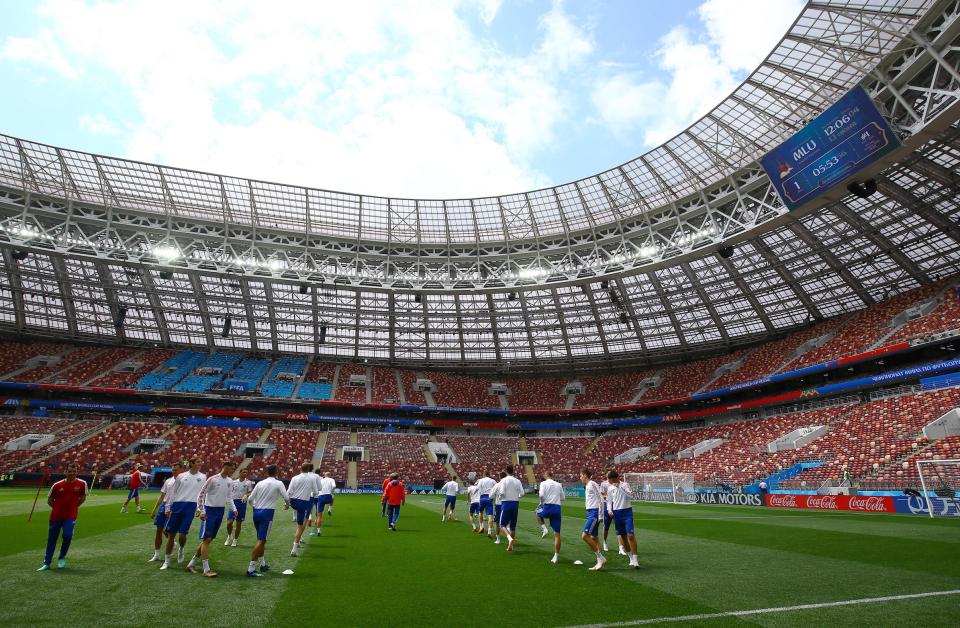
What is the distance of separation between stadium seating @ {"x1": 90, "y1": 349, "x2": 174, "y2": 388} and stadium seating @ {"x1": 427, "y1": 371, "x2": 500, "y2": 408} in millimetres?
27604

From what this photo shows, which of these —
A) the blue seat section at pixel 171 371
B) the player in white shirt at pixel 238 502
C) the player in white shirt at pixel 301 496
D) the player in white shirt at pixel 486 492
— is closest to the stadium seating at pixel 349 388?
the blue seat section at pixel 171 371

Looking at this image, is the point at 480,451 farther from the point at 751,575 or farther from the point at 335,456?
the point at 751,575

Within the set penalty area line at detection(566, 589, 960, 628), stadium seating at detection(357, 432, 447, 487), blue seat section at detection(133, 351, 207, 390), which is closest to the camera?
penalty area line at detection(566, 589, 960, 628)

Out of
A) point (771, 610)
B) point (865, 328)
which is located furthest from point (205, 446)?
point (865, 328)

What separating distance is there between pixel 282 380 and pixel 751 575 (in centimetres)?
5096

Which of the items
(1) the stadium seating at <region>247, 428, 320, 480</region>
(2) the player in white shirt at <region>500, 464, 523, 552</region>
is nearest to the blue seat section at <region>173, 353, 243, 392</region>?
(1) the stadium seating at <region>247, 428, 320, 480</region>

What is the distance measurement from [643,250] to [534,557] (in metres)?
26.6

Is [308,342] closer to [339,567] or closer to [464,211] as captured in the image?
[464,211]

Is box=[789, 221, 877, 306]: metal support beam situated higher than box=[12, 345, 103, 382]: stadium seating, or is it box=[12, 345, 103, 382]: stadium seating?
box=[789, 221, 877, 306]: metal support beam

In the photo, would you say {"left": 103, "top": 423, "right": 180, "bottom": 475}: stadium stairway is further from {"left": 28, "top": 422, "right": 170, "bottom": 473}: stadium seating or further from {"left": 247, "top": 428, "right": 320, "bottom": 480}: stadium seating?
{"left": 247, "top": 428, "right": 320, "bottom": 480}: stadium seating

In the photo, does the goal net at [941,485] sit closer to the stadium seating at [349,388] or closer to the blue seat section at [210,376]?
the stadium seating at [349,388]

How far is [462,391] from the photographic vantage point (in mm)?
57031

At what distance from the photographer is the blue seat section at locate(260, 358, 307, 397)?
51.0 meters

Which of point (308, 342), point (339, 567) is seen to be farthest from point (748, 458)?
point (308, 342)
